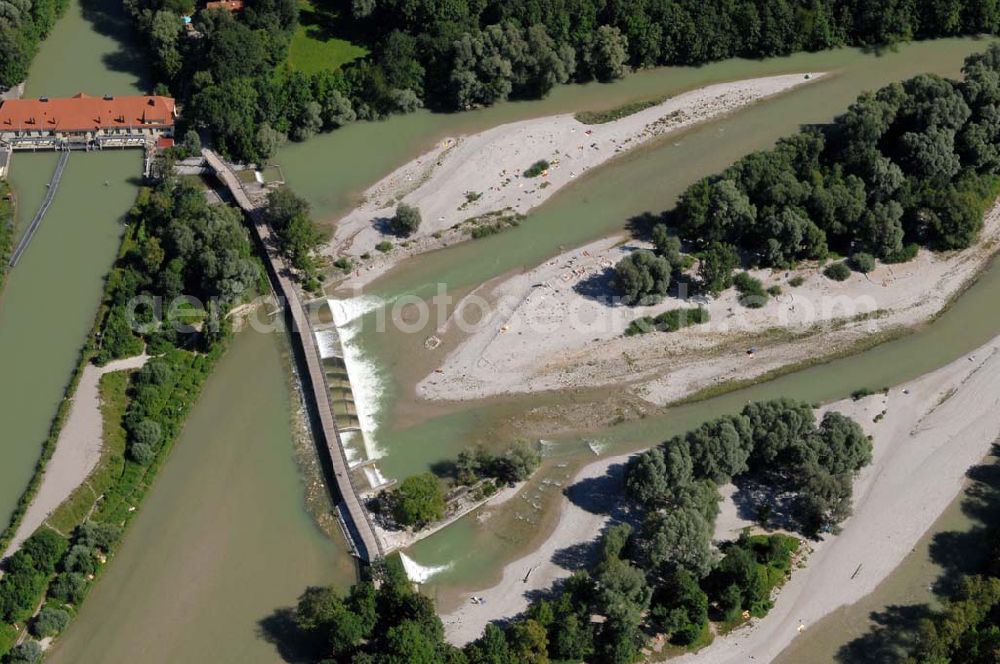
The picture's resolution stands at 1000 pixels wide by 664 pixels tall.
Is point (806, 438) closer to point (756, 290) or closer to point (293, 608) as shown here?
point (756, 290)

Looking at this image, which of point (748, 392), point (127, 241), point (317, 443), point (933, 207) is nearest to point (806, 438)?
point (748, 392)

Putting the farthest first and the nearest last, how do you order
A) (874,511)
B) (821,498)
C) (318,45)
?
(318,45)
(874,511)
(821,498)

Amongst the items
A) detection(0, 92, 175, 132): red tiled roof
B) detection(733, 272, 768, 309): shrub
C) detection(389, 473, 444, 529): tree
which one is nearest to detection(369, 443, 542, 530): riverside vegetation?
detection(389, 473, 444, 529): tree

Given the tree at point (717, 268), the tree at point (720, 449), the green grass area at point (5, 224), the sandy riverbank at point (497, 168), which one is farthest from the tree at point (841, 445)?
the green grass area at point (5, 224)

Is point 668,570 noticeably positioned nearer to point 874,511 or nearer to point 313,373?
point 874,511

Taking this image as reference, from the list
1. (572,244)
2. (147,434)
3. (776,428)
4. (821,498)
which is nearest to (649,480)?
(776,428)

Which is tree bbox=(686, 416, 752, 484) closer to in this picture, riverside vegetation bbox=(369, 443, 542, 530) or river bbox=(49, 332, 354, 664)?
riverside vegetation bbox=(369, 443, 542, 530)
